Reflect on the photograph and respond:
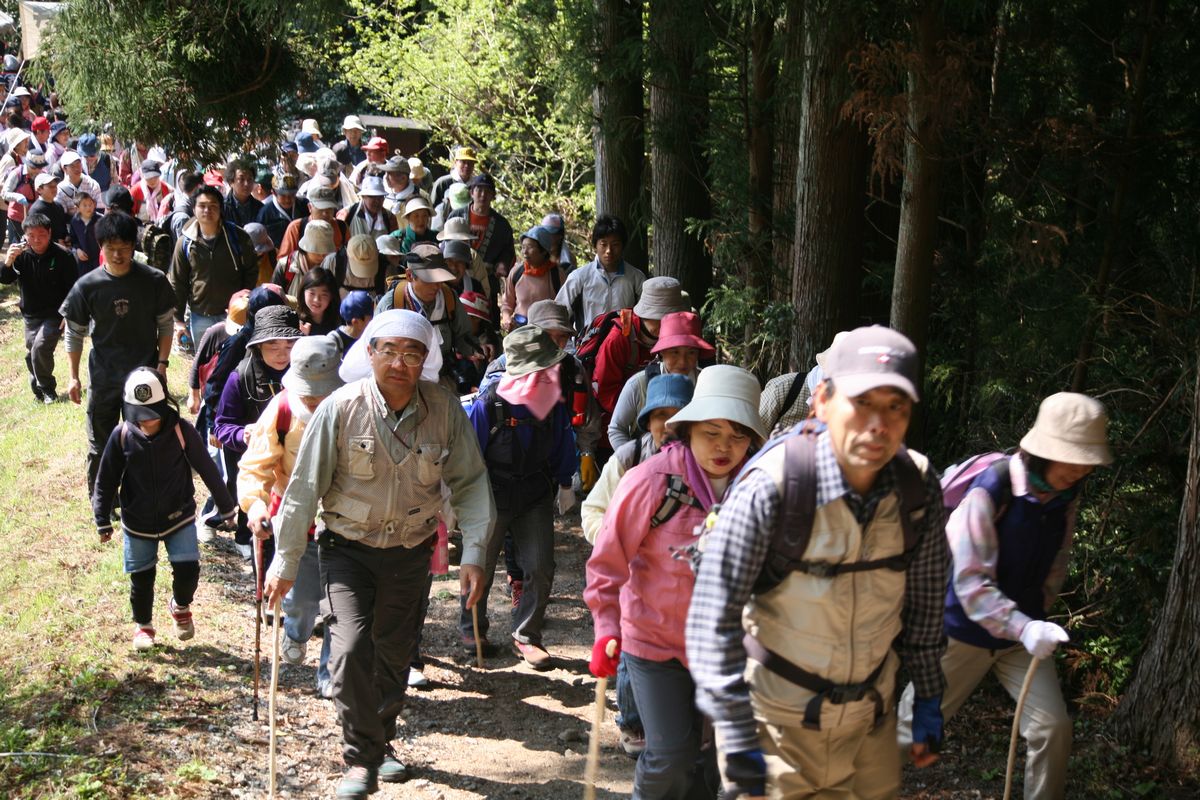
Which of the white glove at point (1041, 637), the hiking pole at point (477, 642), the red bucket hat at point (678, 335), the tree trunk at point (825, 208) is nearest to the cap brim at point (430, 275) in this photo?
the red bucket hat at point (678, 335)

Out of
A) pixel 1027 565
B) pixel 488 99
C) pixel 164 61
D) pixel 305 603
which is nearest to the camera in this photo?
pixel 1027 565

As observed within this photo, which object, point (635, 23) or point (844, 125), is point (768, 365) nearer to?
point (844, 125)

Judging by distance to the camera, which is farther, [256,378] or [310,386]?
[256,378]

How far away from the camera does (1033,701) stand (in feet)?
16.8

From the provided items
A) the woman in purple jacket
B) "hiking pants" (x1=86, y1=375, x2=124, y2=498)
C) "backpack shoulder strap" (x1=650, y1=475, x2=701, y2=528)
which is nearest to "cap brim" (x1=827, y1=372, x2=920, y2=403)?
"backpack shoulder strap" (x1=650, y1=475, x2=701, y2=528)

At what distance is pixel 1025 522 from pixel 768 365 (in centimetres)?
498

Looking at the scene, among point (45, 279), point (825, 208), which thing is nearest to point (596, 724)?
point (825, 208)

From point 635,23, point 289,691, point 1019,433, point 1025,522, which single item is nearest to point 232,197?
point 635,23

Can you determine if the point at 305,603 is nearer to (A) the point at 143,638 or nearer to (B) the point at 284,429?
(A) the point at 143,638

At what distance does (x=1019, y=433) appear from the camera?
27.1 ft

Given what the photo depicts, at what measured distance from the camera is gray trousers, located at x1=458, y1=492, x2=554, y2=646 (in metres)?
7.76

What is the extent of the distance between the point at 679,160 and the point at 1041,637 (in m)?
8.00

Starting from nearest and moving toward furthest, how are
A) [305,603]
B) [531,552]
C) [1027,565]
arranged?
[1027,565] < [305,603] < [531,552]

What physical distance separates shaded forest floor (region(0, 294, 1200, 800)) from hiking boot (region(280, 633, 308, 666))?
16 centimetres
